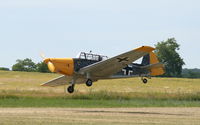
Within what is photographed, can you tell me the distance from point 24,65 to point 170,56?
112ft

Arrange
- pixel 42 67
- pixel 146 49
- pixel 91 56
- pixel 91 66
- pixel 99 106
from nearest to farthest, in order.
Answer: pixel 146 49, pixel 91 66, pixel 91 56, pixel 99 106, pixel 42 67

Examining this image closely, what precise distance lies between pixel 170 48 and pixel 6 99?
3891 inches

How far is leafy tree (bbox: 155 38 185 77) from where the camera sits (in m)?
138

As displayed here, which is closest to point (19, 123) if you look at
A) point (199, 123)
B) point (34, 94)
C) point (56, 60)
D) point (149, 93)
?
point (199, 123)

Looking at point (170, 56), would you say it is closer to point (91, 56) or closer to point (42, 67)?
point (42, 67)

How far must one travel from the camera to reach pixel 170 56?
458ft

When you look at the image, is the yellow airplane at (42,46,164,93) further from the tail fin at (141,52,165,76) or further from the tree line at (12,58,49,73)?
the tree line at (12,58,49,73)

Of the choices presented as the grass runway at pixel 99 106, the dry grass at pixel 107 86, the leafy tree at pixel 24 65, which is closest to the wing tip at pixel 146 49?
the grass runway at pixel 99 106

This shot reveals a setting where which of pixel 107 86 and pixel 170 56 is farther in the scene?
pixel 170 56

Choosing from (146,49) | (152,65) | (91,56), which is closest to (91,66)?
(91,56)

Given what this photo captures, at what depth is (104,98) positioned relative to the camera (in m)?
47.8

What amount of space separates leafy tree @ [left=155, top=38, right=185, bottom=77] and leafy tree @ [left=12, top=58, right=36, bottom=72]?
29218 millimetres

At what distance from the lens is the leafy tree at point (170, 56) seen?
13750 centimetres

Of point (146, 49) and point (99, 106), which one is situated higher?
point (146, 49)
